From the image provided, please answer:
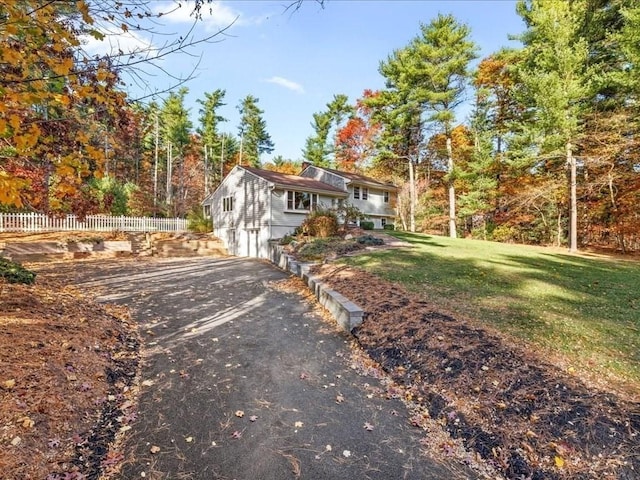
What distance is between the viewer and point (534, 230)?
2280 centimetres

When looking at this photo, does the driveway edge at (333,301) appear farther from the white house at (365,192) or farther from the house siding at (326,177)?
the house siding at (326,177)

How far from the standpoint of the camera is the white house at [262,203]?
54.5 ft

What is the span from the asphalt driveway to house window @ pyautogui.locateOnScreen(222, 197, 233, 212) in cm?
1373

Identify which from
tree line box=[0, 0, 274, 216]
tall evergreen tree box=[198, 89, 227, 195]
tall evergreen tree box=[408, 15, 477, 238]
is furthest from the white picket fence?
tall evergreen tree box=[408, 15, 477, 238]

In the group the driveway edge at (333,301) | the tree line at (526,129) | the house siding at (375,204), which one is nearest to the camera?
the driveway edge at (333,301)

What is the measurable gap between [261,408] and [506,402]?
233 centimetres

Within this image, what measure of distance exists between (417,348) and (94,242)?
49.8 ft

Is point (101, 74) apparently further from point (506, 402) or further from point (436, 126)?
point (436, 126)

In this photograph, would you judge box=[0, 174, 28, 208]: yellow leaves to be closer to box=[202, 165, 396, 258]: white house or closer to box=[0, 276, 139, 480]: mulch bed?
box=[0, 276, 139, 480]: mulch bed

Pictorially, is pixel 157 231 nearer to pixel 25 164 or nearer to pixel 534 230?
Result: pixel 25 164

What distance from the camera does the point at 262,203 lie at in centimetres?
1688

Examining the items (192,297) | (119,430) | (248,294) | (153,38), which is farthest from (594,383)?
(192,297)

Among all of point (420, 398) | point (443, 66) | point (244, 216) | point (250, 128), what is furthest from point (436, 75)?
point (250, 128)

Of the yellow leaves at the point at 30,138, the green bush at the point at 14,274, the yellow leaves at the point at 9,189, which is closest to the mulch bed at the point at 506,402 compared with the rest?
the yellow leaves at the point at 9,189
